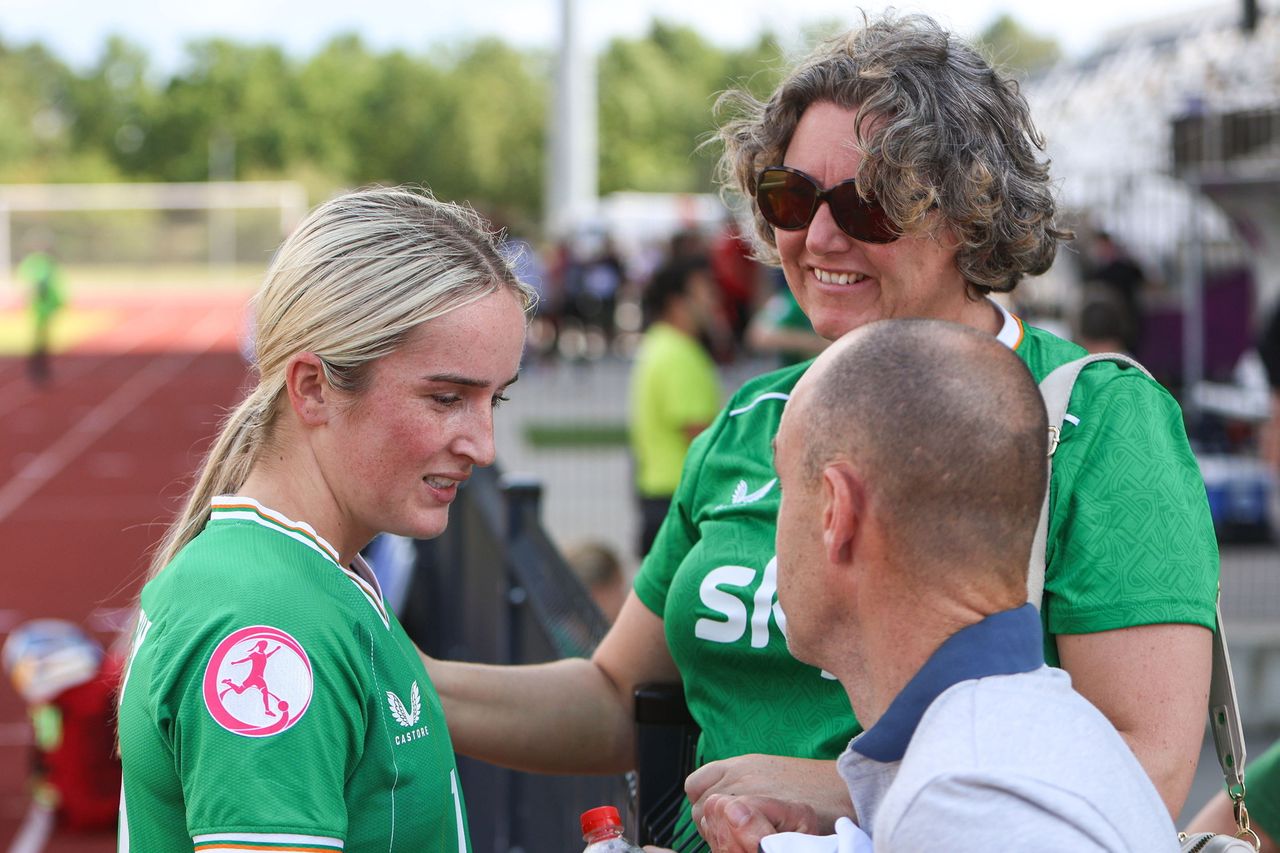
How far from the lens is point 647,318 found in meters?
7.95

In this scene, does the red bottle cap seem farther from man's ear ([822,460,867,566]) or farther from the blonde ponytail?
the blonde ponytail

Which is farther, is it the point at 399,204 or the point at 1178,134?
the point at 1178,134

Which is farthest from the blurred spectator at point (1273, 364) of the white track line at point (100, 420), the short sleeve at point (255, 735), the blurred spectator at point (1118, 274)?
the white track line at point (100, 420)

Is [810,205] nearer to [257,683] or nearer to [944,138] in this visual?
[944,138]

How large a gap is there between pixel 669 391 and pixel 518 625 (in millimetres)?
3963

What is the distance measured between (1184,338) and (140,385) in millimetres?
21021

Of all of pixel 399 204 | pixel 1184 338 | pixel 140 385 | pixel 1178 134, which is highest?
pixel 1178 134

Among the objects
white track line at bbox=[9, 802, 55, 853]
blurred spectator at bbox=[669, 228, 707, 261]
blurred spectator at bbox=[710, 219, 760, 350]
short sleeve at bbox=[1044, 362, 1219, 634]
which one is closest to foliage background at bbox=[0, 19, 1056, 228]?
blurred spectator at bbox=[710, 219, 760, 350]

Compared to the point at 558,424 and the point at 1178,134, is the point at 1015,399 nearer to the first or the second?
the point at 1178,134

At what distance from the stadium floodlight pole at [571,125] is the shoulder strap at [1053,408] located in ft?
83.8

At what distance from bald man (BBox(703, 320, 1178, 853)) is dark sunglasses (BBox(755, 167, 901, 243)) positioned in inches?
23.2

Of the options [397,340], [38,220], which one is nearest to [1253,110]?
[397,340]

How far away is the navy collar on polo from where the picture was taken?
129 centimetres

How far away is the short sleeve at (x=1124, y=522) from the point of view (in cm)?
167
